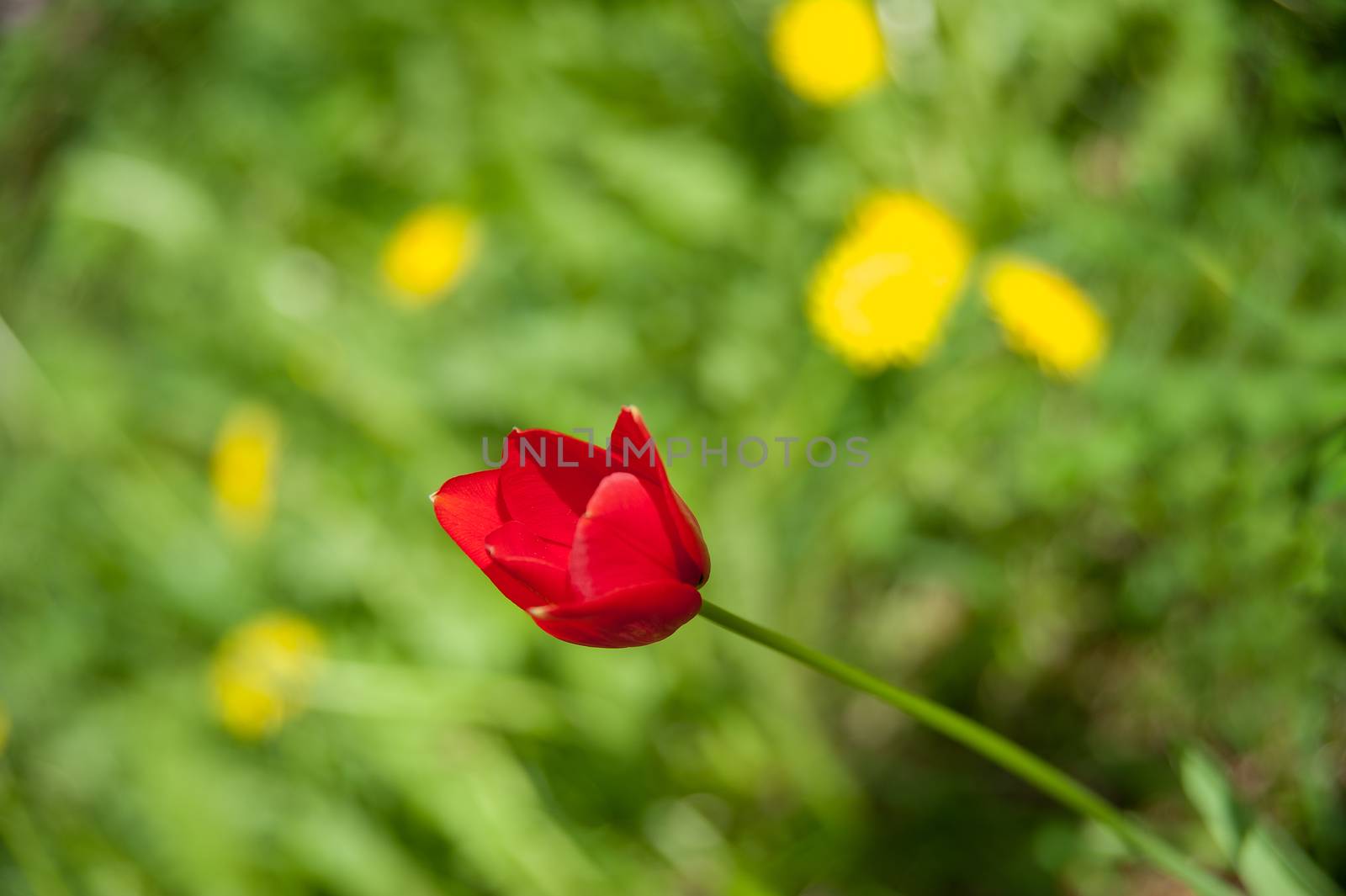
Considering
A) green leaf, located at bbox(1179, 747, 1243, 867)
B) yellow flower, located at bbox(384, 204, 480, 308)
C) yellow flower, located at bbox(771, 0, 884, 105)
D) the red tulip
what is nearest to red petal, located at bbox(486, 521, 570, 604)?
the red tulip

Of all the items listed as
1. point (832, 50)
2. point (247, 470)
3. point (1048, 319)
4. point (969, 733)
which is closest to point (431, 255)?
point (247, 470)

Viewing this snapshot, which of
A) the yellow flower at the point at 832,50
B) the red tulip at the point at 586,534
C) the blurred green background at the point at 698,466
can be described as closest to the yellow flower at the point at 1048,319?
the blurred green background at the point at 698,466

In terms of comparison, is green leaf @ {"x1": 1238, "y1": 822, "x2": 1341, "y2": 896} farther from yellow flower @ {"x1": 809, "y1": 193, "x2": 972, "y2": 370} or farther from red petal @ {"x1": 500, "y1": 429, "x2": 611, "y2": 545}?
yellow flower @ {"x1": 809, "y1": 193, "x2": 972, "y2": 370}

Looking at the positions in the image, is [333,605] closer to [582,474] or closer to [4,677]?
[4,677]

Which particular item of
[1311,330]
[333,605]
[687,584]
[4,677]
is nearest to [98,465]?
[4,677]

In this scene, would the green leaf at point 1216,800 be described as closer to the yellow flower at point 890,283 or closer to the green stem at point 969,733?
the green stem at point 969,733

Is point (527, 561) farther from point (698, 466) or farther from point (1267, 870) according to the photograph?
point (698, 466)
